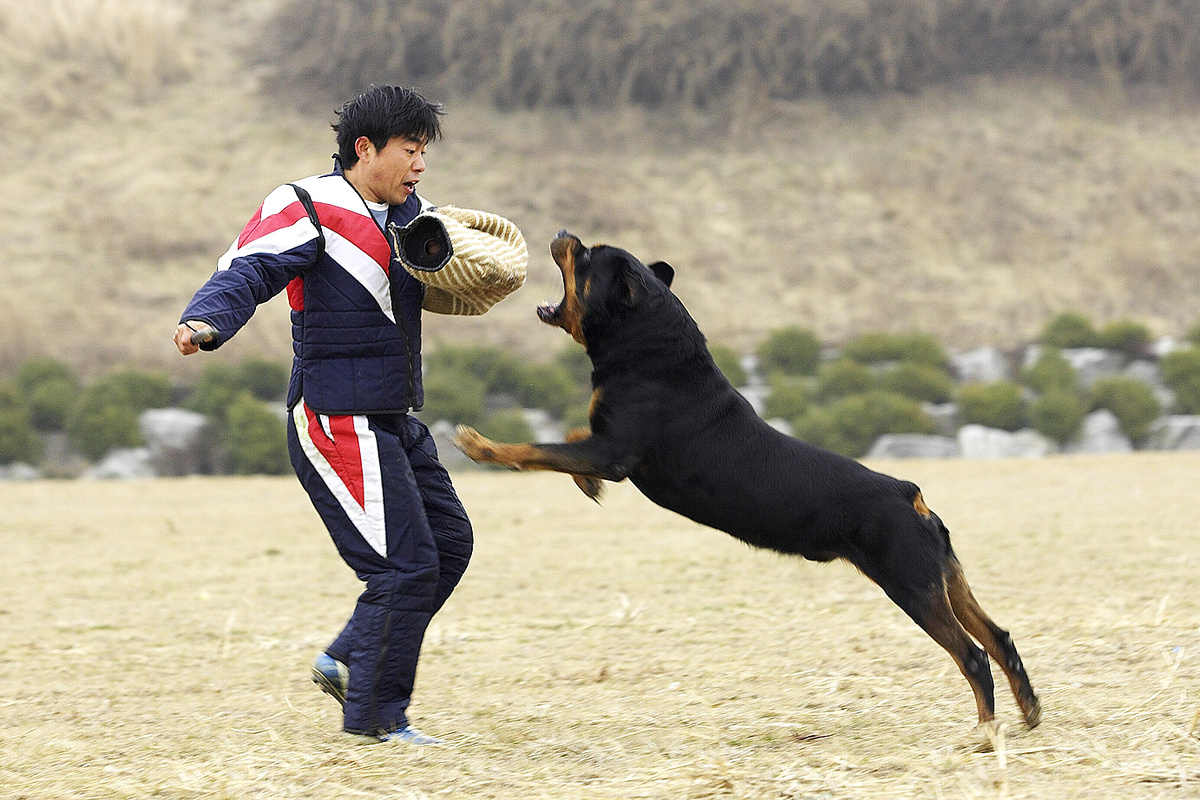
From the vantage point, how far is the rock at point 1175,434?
45.5ft

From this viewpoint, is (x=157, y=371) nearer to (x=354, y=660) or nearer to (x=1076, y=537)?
(x=1076, y=537)

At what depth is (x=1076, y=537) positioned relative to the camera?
7887 millimetres

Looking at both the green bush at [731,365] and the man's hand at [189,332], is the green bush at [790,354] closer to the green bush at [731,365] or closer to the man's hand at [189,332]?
the green bush at [731,365]

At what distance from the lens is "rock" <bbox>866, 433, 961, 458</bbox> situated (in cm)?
1365

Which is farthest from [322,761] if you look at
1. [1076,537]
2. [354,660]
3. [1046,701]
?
[1076,537]

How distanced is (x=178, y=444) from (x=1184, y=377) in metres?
12.0

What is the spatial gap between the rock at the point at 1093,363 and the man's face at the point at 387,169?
13.4 meters

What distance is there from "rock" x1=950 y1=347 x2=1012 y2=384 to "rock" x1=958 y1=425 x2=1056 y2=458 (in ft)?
5.70

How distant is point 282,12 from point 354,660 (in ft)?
78.9

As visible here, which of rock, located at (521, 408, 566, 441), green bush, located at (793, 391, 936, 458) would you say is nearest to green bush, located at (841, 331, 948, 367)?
green bush, located at (793, 391, 936, 458)

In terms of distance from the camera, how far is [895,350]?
1605 cm

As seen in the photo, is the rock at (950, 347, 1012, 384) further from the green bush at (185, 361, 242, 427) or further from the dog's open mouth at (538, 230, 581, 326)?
the dog's open mouth at (538, 230, 581, 326)

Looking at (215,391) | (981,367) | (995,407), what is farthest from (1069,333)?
(215,391)

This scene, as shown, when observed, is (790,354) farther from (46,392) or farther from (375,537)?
(375,537)
